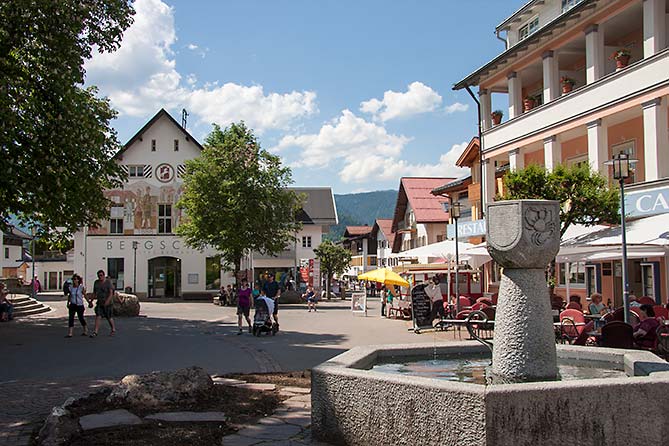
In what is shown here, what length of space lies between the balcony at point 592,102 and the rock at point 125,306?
17362 millimetres

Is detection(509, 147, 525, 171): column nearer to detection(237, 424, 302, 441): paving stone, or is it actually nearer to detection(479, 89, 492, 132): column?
detection(479, 89, 492, 132): column

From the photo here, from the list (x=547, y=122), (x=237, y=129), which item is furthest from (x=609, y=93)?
(x=237, y=129)

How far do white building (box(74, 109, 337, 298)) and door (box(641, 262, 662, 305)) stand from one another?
33.7 meters

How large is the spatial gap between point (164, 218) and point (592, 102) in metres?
35.4

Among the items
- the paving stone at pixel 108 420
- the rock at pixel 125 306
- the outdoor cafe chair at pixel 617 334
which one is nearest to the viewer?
the paving stone at pixel 108 420

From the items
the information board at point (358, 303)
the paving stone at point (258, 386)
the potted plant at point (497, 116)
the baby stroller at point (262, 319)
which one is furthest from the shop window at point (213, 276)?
the paving stone at point (258, 386)

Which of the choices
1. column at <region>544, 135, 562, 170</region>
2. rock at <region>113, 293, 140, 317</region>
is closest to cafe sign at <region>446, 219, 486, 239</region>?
column at <region>544, 135, 562, 170</region>

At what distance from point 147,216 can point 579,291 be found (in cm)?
3418

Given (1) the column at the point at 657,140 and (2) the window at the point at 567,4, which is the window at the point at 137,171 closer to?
(2) the window at the point at 567,4

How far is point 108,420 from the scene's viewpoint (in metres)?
6.62

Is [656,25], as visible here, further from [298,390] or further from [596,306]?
[298,390]

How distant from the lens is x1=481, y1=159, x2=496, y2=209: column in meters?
30.8

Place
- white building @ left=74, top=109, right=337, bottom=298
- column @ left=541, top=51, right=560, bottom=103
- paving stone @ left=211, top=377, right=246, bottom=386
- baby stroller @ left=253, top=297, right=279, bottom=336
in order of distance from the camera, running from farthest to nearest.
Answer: white building @ left=74, top=109, right=337, bottom=298 < column @ left=541, top=51, right=560, bottom=103 < baby stroller @ left=253, top=297, right=279, bottom=336 < paving stone @ left=211, top=377, right=246, bottom=386

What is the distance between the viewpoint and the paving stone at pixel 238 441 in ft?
19.5
